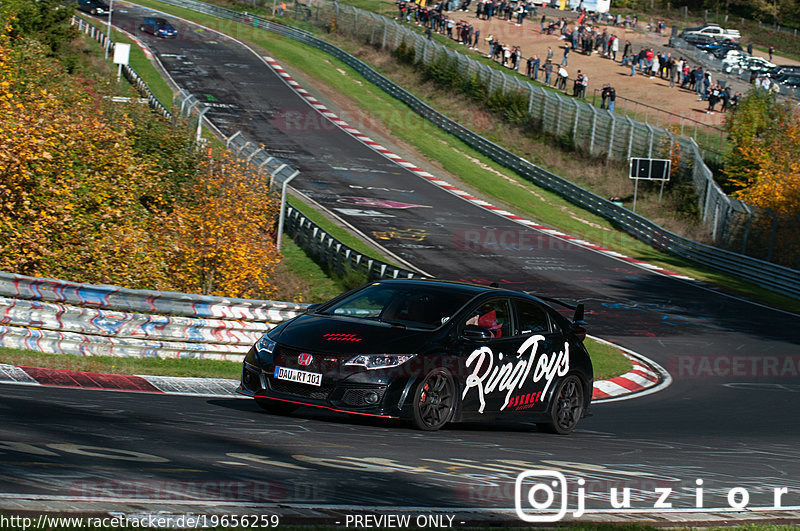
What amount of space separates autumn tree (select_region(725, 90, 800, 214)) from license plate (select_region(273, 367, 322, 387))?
Answer: 1279 inches

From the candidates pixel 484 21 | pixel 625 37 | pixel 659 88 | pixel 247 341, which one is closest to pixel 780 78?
pixel 659 88

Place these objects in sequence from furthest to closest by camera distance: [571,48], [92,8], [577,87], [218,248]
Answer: [571,48]
[92,8]
[577,87]
[218,248]

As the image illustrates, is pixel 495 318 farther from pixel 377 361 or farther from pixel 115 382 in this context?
pixel 115 382

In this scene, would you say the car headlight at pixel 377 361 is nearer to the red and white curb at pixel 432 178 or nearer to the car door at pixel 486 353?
the car door at pixel 486 353

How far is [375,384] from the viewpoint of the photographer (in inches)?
341

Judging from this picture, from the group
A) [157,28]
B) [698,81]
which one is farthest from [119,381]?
[157,28]

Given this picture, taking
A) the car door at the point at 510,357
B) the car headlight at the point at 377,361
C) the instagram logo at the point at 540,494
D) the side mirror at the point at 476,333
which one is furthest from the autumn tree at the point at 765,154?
the instagram logo at the point at 540,494

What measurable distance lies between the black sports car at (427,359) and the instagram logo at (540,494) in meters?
1.91

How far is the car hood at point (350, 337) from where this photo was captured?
8867 mm

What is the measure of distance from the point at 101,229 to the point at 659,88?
47790 mm

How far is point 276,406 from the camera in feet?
30.8

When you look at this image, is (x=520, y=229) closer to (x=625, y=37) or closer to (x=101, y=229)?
(x=101, y=229)

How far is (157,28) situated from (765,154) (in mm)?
40329

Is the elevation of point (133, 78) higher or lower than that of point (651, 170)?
lower
